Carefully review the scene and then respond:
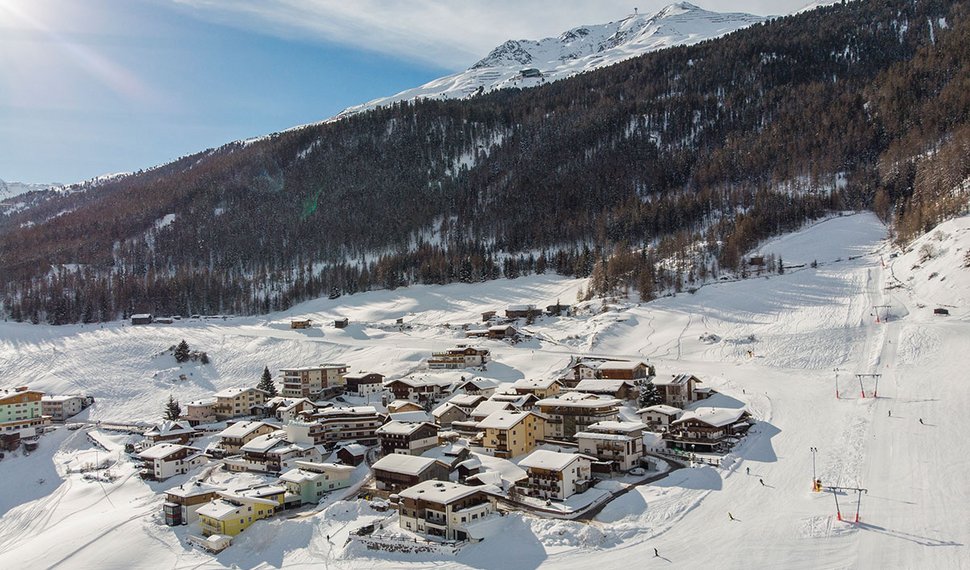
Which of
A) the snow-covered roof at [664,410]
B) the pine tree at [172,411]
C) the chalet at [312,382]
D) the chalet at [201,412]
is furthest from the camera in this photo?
the chalet at [312,382]

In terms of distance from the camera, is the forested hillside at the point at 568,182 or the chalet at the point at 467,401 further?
the forested hillside at the point at 568,182

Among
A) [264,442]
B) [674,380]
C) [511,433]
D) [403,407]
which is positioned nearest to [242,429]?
[264,442]

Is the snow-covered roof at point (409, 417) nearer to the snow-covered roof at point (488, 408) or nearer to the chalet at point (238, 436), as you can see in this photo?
the snow-covered roof at point (488, 408)

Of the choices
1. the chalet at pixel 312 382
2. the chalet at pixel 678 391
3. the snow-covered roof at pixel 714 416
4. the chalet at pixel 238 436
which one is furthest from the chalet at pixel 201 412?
the snow-covered roof at pixel 714 416

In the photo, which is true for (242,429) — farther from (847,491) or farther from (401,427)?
(847,491)

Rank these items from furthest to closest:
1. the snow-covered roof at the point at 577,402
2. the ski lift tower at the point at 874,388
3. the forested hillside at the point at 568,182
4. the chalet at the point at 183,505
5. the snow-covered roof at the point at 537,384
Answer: the forested hillside at the point at 568,182, the snow-covered roof at the point at 537,384, the ski lift tower at the point at 874,388, the snow-covered roof at the point at 577,402, the chalet at the point at 183,505
